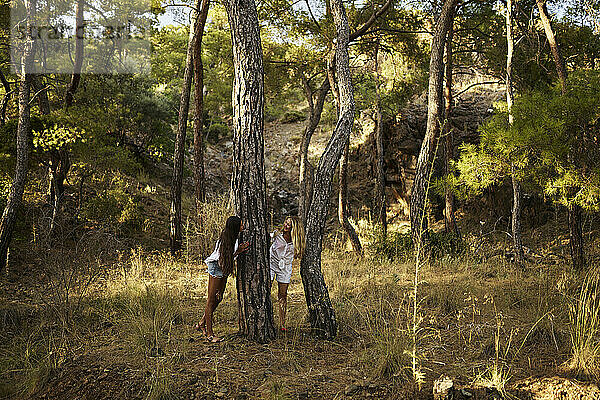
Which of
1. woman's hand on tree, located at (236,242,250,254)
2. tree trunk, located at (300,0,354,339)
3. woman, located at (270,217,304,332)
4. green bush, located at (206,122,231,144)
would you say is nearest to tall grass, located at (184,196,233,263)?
woman, located at (270,217,304,332)

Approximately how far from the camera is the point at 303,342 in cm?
520

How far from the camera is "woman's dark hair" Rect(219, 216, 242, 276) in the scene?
4941 mm

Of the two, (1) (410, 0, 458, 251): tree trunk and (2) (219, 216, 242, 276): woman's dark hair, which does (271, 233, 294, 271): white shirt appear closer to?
(2) (219, 216, 242, 276): woman's dark hair

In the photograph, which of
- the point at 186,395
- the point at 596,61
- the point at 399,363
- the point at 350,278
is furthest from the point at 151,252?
the point at 596,61

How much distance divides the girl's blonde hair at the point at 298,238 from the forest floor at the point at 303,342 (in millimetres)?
917

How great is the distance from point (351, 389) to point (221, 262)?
1998mm

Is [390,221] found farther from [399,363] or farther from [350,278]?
[399,363]

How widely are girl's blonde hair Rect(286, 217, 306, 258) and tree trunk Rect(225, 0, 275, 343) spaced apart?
1.59 feet

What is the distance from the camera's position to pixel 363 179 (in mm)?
17781

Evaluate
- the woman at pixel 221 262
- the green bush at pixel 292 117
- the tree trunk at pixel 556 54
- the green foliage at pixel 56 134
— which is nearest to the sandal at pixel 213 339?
the woman at pixel 221 262

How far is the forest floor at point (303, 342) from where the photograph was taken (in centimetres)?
404

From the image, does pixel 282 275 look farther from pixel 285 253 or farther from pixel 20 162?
pixel 20 162

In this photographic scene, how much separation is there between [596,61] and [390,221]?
24.3 ft

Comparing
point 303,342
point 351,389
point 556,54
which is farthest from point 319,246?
point 556,54
